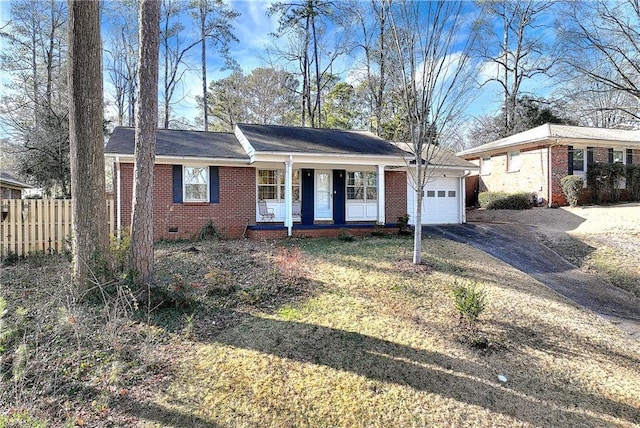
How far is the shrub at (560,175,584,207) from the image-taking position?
16828mm

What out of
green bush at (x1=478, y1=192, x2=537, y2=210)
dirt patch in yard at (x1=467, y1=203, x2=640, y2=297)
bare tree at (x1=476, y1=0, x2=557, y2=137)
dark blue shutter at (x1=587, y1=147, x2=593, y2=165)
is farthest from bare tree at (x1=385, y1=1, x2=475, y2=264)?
bare tree at (x1=476, y1=0, x2=557, y2=137)

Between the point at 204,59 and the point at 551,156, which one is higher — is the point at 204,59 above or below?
above

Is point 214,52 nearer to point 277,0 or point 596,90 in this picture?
point 277,0

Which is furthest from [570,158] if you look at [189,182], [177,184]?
[177,184]

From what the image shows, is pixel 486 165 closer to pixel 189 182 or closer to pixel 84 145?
pixel 189 182

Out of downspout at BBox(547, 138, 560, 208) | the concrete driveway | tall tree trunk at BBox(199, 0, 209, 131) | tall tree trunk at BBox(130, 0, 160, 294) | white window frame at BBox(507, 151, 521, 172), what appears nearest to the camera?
tall tree trunk at BBox(130, 0, 160, 294)

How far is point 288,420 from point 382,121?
2335 centimetres

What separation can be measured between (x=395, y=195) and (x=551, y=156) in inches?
370

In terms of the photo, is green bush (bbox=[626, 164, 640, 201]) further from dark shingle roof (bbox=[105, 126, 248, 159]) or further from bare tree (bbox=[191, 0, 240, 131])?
bare tree (bbox=[191, 0, 240, 131])

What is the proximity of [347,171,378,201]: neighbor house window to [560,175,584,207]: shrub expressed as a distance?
33.6 feet

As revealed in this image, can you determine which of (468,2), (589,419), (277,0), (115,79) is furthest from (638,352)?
(115,79)

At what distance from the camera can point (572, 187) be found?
1688 cm

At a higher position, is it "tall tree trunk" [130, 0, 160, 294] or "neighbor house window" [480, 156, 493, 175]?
"neighbor house window" [480, 156, 493, 175]

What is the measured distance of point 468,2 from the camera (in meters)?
6.93
